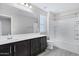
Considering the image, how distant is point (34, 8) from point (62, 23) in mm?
2337

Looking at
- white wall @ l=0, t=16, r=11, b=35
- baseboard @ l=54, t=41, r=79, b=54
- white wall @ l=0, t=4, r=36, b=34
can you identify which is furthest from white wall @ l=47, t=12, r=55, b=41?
white wall @ l=0, t=16, r=11, b=35

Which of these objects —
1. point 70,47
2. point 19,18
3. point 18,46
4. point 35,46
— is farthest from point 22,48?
point 70,47

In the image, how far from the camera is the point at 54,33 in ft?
15.8

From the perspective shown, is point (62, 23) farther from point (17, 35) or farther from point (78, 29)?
point (17, 35)

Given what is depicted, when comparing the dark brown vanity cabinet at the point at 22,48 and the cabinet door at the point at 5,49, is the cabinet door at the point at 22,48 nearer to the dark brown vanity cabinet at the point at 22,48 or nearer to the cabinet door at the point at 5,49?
the dark brown vanity cabinet at the point at 22,48

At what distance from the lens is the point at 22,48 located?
6.52ft

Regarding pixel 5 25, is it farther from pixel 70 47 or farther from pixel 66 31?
pixel 66 31

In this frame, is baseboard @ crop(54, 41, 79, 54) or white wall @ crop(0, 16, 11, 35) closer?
white wall @ crop(0, 16, 11, 35)

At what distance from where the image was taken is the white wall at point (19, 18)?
217 cm

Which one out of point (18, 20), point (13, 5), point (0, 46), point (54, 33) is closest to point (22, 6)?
point (13, 5)

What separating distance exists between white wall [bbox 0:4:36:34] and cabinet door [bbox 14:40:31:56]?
0.58 m

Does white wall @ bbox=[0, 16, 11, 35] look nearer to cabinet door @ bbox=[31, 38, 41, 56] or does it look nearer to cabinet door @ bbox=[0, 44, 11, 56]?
cabinet door @ bbox=[0, 44, 11, 56]

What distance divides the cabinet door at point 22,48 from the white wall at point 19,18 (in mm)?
575

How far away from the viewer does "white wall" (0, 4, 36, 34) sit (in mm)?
2172
